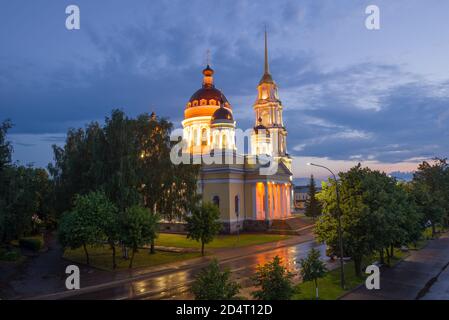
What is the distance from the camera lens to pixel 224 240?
4750 centimetres

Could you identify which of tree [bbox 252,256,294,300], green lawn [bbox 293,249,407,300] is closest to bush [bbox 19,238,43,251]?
green lawn [bbox 293,249,407,300]

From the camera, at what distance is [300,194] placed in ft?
520

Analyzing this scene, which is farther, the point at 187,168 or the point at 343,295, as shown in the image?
the point at 187,168

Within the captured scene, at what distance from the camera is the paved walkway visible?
2163 cm

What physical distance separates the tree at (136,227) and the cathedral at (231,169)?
19.4 meters

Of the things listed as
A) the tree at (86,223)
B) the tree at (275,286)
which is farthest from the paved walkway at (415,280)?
the tree at (86,223)

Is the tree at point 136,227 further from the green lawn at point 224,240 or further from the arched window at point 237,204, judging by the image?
the arched window at point 237,204

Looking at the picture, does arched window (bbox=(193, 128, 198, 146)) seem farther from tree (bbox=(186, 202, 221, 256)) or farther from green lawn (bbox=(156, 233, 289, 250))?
tree (bbox=(186, 202, 221, 256))

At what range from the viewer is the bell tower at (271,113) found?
258 feet

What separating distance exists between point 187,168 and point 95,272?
14251mm

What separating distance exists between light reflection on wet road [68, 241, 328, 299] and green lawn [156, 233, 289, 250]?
784 centimetres
